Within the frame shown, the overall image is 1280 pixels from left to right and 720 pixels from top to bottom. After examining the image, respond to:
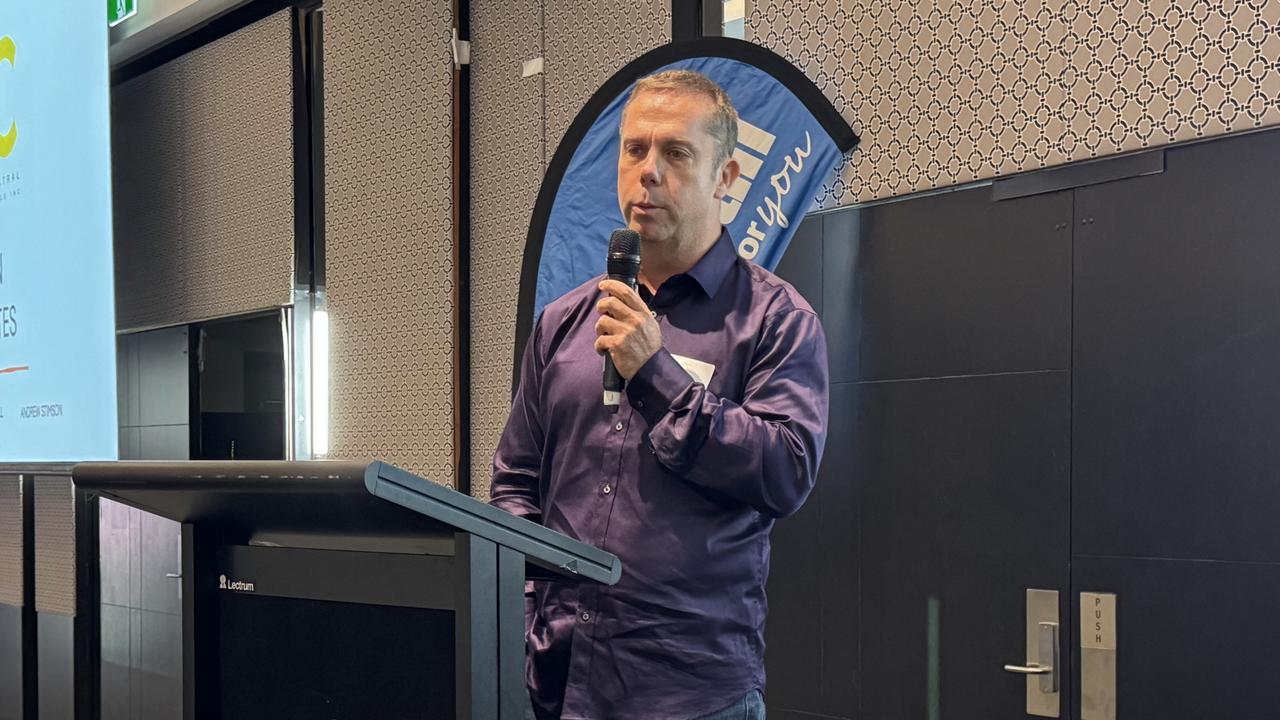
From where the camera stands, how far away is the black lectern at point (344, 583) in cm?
108

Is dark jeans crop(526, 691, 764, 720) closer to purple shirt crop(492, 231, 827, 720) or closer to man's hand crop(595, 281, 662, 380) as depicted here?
purple shirt crop(492, 231, 827, 720)

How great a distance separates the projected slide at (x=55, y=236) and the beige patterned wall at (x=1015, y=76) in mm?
2953

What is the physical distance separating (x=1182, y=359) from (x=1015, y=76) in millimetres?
710

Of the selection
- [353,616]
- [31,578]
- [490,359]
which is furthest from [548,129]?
[31,578]

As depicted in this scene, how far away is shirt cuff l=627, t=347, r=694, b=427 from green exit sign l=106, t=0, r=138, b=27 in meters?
4.97

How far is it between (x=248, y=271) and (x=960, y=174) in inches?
130

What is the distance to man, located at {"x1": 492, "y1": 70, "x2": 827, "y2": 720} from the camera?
1452mm

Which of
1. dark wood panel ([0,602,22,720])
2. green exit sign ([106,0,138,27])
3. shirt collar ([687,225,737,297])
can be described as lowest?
dark wood panel ([0,602,22,720])

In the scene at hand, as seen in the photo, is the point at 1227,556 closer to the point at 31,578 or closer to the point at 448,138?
the point at 448,138

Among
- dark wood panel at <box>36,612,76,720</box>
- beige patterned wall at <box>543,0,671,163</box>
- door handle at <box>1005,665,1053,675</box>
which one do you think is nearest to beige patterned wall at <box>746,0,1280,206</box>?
beige patterned wall at <box>543,0,671,163</box>

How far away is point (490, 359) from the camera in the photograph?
3.87 metres

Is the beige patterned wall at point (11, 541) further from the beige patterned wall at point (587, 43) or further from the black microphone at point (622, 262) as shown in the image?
the black microphone at point (622, 262)

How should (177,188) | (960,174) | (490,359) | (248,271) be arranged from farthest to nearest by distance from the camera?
(177,188)
(248,271)
(490,359)
(960,174)

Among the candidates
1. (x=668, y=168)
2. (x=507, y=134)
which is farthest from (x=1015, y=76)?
(x=507, y=134)
